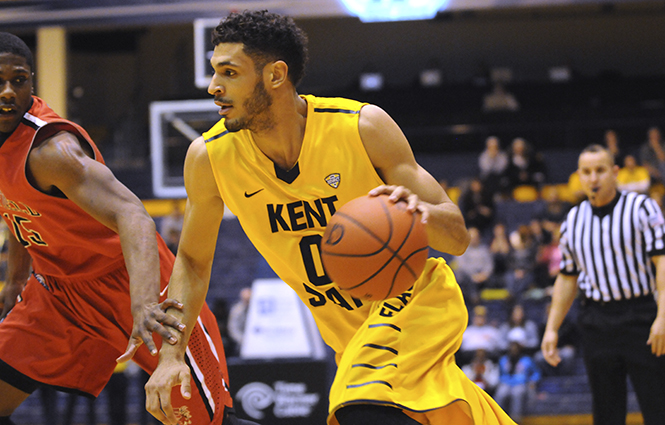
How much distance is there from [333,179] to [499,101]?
12.4m

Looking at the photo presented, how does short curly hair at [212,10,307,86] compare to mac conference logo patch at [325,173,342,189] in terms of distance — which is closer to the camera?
short curly hair at [212,10,307,86]

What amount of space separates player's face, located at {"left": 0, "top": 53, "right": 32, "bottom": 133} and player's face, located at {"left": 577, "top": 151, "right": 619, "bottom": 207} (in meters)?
3.28

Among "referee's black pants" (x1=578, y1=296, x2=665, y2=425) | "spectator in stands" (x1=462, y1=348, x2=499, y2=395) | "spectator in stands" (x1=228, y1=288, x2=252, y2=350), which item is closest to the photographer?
"referee's black pants" (x1=578, y1=296, x2=665, y2=425)

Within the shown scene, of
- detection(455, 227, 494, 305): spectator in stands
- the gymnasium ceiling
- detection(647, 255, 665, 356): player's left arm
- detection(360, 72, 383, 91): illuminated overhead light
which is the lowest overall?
detection(455, 227, 494, 305): spectator in stands

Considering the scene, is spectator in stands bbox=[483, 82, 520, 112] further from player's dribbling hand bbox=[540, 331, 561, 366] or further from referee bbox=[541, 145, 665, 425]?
player's dribbling hand bbox=[540, 331, 561, 366]

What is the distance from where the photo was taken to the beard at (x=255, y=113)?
266cm

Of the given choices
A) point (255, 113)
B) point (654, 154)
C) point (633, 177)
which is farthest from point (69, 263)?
point (654, 154)

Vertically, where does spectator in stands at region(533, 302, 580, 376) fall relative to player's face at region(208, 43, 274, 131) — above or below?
below

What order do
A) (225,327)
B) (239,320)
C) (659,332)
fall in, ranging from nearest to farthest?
(659,332), (239,320), (225,327)

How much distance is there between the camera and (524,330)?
8398 mm

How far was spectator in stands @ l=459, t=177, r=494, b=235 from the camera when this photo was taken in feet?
34.5

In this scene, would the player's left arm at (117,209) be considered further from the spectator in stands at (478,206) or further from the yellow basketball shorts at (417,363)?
the spectator in stands at (478,206)

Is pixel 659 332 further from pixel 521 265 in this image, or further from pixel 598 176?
pixel 521 265

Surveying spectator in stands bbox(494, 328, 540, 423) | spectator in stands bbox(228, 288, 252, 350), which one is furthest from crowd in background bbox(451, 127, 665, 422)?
spectator in stands bbox(228, 288, 252, 350)
